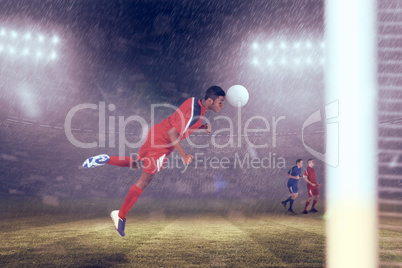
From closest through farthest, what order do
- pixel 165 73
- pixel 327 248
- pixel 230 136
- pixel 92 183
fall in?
pixel 327 248 < pixel 92 183 < pixel 230 136 < pixel 165 73

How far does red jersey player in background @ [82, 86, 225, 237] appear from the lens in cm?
443

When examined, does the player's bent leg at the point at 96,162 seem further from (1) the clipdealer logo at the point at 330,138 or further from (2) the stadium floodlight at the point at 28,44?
(2) the stadium floodlight at the point at 28,44

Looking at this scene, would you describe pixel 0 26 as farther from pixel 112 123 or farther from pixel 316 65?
pixel 316 65

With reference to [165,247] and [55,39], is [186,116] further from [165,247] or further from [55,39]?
[55,39]

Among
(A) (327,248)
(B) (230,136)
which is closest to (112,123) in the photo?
(B) (230,136)

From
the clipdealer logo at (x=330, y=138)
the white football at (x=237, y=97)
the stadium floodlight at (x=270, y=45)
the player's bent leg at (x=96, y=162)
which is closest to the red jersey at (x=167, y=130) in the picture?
the player's bent leg at (x=96, y=162)

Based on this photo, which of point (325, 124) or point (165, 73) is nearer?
point (325, 124)

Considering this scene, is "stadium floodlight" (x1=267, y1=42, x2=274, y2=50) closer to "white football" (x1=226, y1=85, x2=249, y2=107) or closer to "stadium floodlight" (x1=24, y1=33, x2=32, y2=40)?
"white football" (x1=226, y1=85, x2=249, y2=107)

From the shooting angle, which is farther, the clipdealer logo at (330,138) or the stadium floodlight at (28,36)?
the clipdealer logo at (330,138)

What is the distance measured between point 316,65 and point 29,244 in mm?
21217

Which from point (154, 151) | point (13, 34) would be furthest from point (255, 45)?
point (154, 151)

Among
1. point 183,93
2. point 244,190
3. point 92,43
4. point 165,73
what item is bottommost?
point 244,190

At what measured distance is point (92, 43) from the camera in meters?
22.8

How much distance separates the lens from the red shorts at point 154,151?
179 inches
